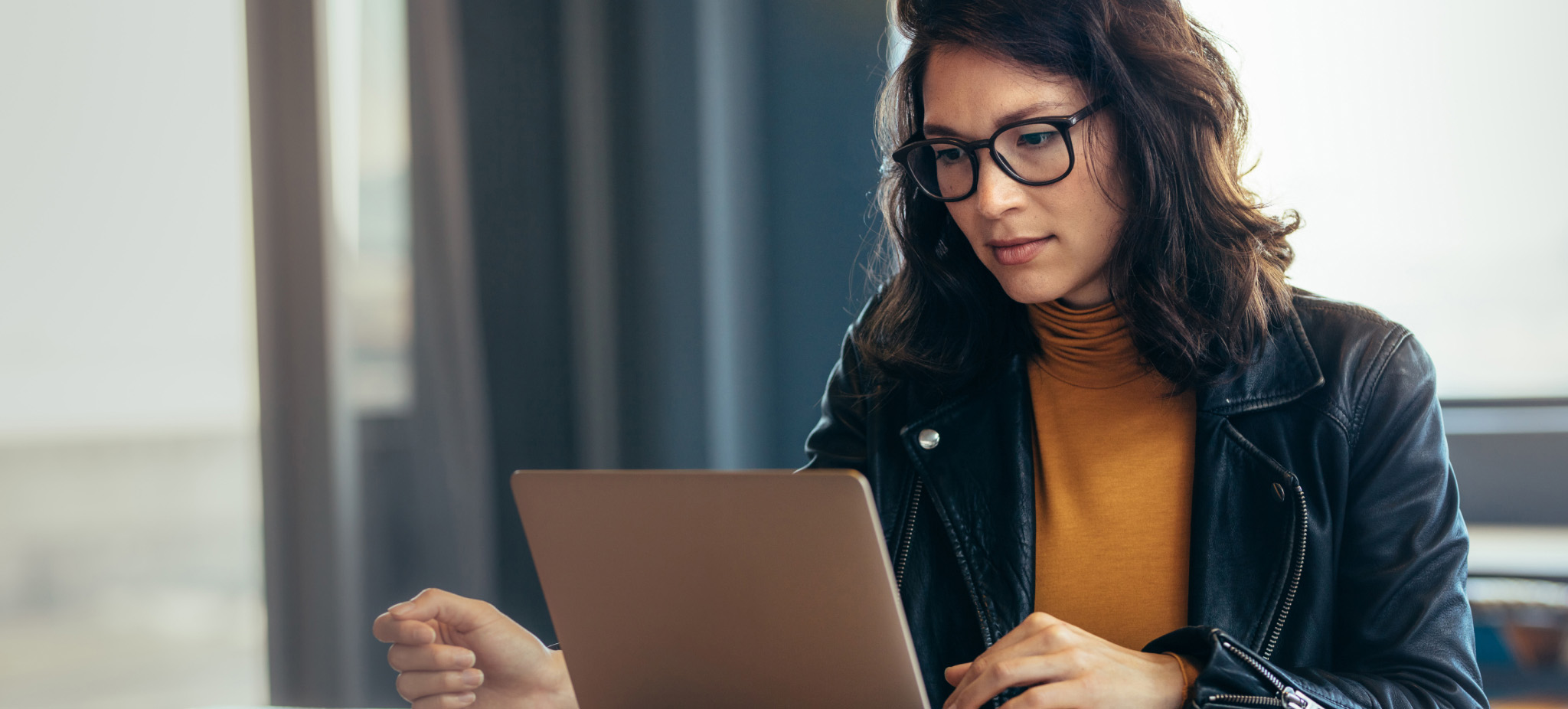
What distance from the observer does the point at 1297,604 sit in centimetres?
102

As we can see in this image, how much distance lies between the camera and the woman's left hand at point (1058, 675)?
738 millimetres

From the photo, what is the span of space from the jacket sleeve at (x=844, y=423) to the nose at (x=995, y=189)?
31 cm

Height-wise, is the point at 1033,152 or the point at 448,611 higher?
the point at 1033,152

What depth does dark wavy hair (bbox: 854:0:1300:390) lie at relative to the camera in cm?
106

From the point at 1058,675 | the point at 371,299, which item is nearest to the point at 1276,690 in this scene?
the point at 1058,675

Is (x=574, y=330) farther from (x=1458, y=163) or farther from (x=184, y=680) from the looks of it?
(x=1458, y=163)

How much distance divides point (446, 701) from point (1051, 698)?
Result: 1.68ft

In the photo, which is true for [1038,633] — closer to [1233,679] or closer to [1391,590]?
[1233,679]

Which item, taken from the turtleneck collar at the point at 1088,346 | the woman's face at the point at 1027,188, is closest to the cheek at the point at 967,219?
the woman's face at the point at 1027,188

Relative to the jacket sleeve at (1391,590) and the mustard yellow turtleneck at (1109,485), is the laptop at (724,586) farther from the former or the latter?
the mustard yellow turtleneck at (1109,485)

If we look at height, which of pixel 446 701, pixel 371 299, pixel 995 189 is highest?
pixel 995 189

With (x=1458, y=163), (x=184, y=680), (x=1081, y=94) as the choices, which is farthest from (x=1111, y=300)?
(x=184, y=680)

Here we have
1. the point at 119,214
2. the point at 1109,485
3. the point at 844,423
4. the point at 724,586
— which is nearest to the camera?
the point at 724,586

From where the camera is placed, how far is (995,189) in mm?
1056
